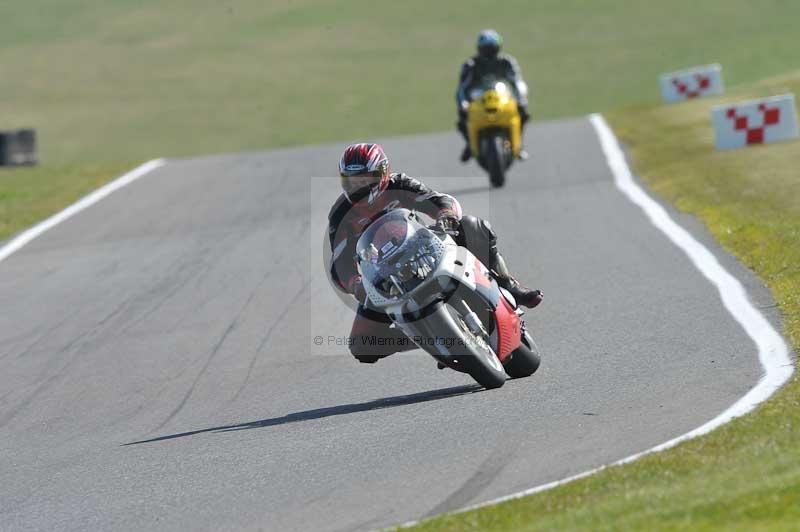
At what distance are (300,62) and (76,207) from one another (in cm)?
2727

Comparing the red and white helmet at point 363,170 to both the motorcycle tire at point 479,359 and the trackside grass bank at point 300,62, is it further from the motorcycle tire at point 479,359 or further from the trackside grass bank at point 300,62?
the trackside grass bank at point 300,62

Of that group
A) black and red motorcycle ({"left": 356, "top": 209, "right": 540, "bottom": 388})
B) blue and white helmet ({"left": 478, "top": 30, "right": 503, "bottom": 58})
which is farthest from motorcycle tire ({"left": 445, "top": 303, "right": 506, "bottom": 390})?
blue and white helmet ({"left": 478, "top": 30, "right": 503, "bottom": 58})

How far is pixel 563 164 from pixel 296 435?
43.9 feet

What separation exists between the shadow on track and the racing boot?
2.00 ft

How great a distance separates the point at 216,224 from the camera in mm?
18453

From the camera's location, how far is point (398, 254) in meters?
8.13

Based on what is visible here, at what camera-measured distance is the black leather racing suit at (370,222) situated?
882cm

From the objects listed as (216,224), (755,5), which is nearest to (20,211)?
(216,224)

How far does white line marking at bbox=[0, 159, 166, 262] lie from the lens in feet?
59.7

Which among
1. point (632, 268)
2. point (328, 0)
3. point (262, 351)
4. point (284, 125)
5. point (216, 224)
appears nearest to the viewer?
point (262, 351)

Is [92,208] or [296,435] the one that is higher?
[296,435]

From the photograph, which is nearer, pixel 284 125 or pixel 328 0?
pixel 284 125

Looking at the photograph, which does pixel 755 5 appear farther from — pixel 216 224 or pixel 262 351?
pixel 262 351

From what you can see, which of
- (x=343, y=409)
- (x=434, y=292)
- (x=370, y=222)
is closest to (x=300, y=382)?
(x=343, y=409)
